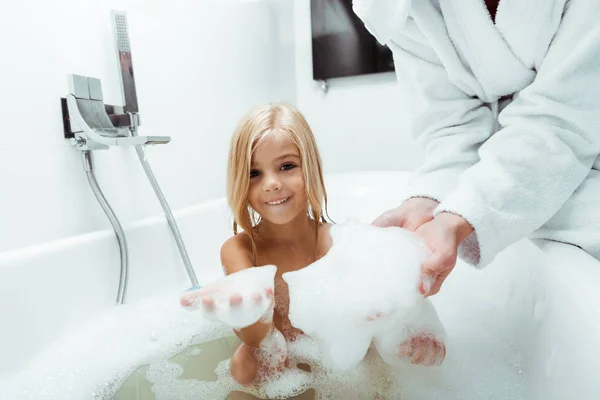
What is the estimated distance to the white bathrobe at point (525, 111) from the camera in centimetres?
55

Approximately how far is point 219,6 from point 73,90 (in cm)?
76

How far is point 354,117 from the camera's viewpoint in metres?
1.76

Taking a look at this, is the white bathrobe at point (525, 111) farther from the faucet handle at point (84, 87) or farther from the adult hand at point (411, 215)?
the faucet handle at point (84, 87)

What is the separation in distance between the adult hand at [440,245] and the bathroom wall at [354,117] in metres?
1.12

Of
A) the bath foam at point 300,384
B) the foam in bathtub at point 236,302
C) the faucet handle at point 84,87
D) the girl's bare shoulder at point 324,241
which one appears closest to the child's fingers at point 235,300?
the foam in bathtub at point 236,302

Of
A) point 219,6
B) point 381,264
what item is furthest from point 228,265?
point 219,6

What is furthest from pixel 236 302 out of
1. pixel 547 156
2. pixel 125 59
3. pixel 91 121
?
pixel 125 59

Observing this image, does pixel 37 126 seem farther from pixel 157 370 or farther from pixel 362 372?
pixel 362 372

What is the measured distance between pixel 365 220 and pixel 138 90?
0.78 metres

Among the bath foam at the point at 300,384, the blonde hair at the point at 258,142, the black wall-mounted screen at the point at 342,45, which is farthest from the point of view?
the black wall-mounted screen at the point at 342,45

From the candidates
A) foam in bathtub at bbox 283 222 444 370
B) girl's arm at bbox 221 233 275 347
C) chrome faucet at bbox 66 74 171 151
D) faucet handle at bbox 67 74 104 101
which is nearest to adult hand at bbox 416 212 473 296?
foam in bathtub at bbox 283 222 444 370

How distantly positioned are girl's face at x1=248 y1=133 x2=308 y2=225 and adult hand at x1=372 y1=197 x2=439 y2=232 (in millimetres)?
159

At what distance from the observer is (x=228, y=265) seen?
76 centimetres

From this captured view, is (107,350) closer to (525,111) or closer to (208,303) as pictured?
(208,303)
